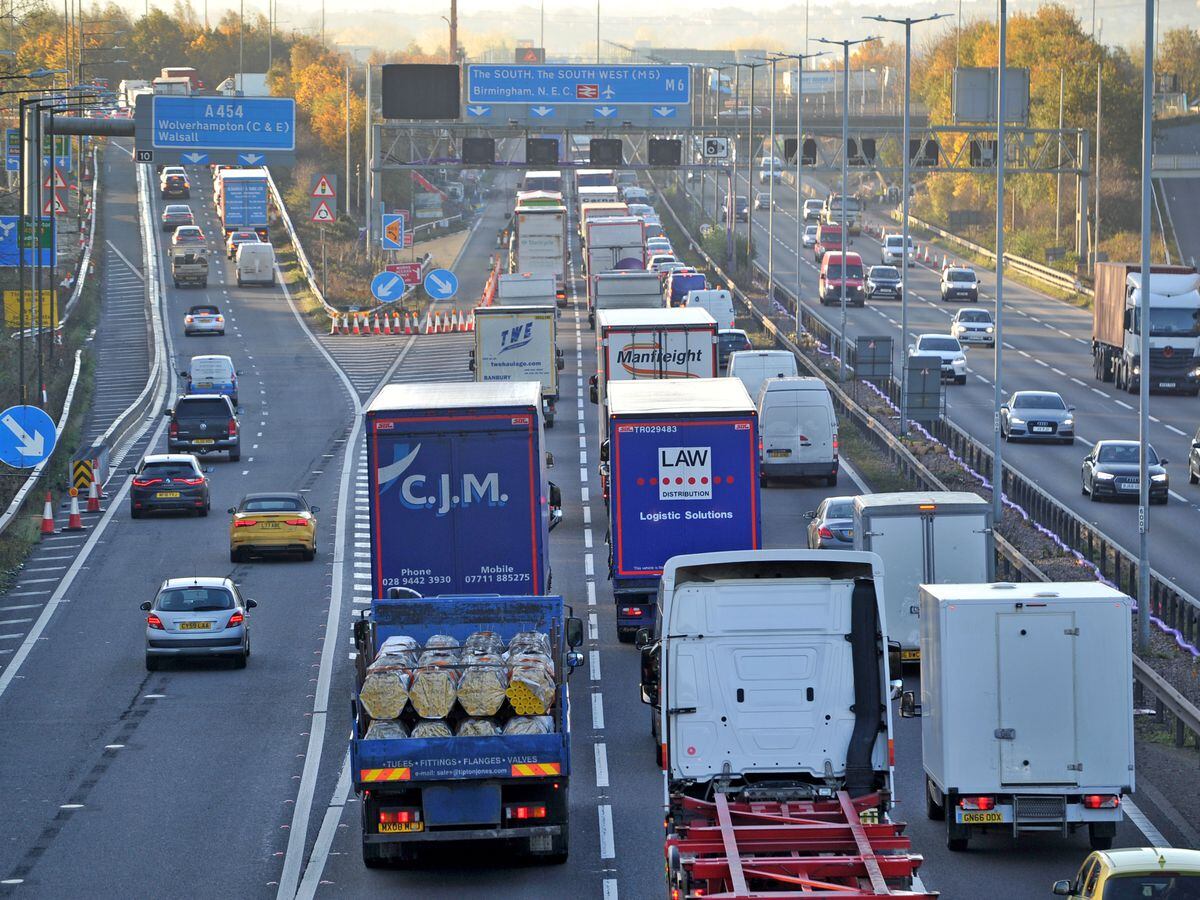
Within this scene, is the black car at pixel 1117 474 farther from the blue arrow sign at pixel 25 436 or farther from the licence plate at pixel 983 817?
the licence plate at pixel 983 817

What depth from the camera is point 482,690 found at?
18.5m

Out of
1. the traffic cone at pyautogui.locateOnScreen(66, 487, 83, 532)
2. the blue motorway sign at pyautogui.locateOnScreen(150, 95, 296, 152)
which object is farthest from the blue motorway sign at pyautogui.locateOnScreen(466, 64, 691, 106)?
the traffic cone at pyautogui.locateOnScreen(66, 487, 83, 532)

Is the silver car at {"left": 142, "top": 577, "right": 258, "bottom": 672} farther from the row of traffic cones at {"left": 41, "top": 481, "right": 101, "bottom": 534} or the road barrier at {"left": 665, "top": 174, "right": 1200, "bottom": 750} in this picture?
the row of traffic cones at {"left": 41, "top": 481, "right": 101, "bottom": 534}

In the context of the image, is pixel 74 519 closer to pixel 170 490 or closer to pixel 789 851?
pixel 170 490

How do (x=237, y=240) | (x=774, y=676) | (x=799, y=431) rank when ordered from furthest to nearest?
(x=237, y=240) → (x=799, y=431) → (x=774, y=676)

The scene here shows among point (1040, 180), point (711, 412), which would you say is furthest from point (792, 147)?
point (711, 412)

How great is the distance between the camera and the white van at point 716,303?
71.9 metres

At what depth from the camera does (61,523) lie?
4419cm

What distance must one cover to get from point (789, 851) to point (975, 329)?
205 feet

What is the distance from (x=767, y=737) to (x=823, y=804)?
40.2 inches

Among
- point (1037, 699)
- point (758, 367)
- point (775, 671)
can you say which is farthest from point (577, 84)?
point (775, 671)

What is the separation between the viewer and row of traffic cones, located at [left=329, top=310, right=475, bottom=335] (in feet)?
261

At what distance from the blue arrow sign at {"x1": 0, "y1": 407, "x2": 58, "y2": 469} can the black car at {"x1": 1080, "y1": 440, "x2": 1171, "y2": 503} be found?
67.4 ft

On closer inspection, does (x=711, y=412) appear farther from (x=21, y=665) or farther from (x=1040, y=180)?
(x=1040, y=180)
